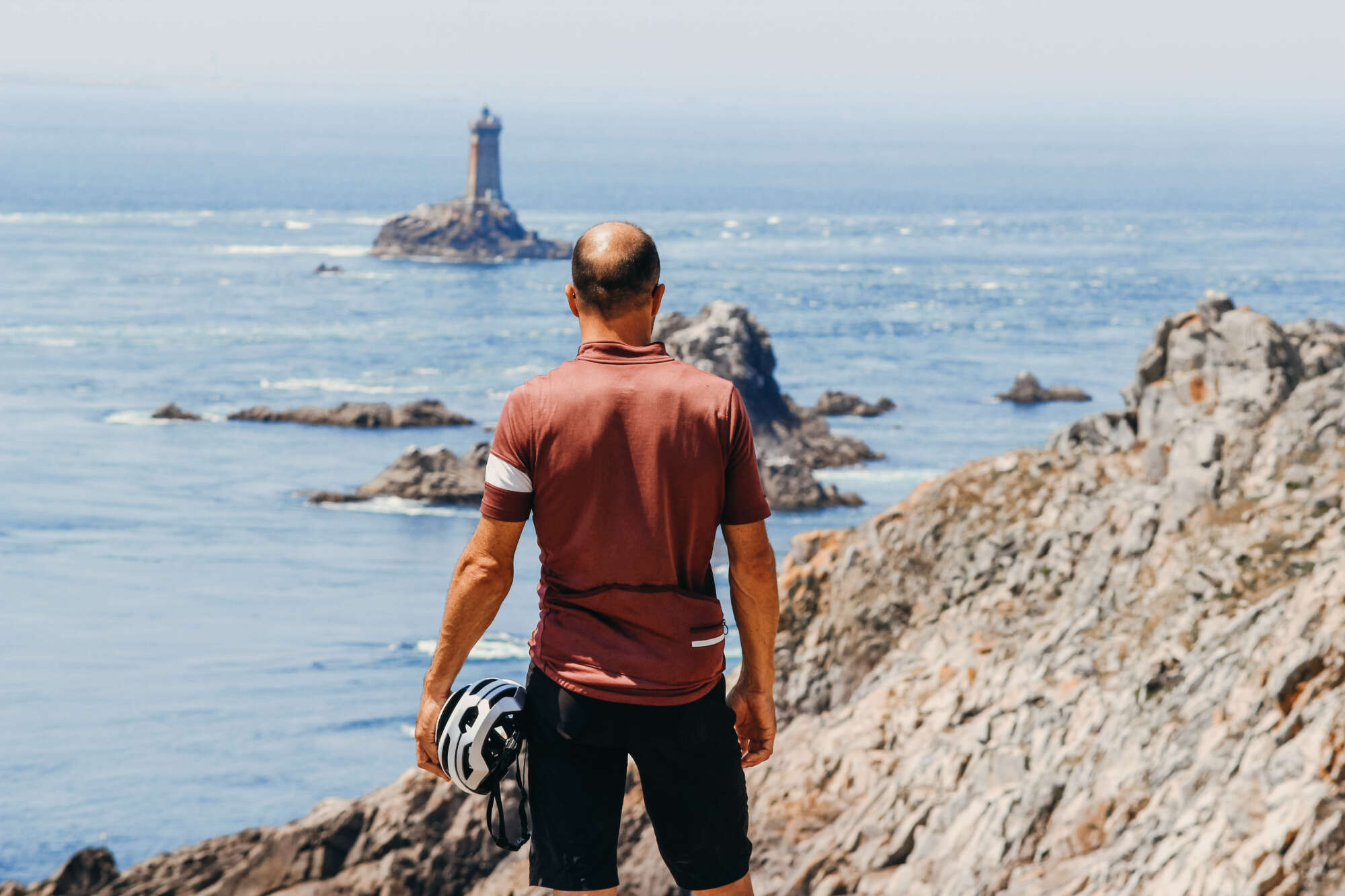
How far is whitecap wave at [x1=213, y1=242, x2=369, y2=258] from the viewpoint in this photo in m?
151

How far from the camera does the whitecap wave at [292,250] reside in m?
151

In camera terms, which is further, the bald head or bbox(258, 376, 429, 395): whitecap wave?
bbox(258, 376, 429, 395): whitecap wave

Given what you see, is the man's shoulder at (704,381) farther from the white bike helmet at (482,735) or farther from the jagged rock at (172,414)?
the jagged rock at (172,414)

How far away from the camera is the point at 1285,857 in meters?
7.72

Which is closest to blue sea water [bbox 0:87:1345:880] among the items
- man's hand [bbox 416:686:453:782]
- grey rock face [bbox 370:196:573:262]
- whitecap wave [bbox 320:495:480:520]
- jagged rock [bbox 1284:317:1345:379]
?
whitecap wave [bbox 320:495:480:520]

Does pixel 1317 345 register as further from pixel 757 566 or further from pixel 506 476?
pixel 506 476

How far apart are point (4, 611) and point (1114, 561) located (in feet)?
174

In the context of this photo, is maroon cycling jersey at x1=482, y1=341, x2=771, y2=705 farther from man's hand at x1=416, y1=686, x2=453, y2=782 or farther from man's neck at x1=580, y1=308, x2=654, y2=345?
man's hand at x1=416, y1=686, x2=453, y2=782

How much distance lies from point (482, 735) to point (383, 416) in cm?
7779

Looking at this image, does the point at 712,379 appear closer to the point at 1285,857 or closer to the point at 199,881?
the point at 1285,857

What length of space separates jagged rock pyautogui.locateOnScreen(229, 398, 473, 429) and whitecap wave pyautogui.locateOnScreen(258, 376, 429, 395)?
26.7ft

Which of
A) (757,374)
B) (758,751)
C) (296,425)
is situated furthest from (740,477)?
(296,425)

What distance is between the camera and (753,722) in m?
4.75

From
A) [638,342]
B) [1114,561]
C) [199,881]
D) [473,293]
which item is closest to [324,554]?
[199,881]
